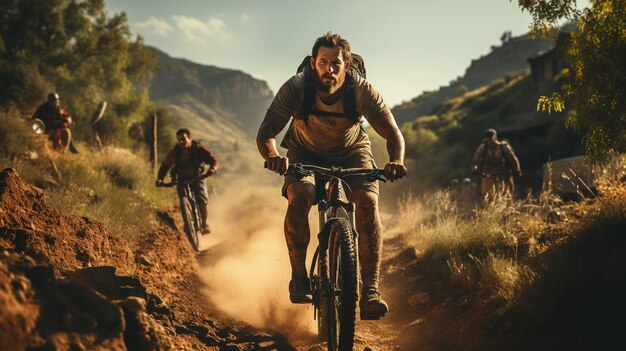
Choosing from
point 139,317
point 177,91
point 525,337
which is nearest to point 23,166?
point 139,317

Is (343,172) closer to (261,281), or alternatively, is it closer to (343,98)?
(343,98)

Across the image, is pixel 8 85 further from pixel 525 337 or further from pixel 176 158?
pixel 525 337

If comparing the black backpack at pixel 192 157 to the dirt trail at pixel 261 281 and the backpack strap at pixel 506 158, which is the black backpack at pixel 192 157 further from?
the backpack strap at pixel 506 158

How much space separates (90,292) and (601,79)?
5230mm

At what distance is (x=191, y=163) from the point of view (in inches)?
360

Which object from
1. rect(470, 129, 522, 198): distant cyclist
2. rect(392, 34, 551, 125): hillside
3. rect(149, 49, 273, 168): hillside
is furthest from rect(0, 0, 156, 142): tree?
rect(149, 49, 273, 168): hillside

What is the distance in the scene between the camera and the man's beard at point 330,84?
4.02 m

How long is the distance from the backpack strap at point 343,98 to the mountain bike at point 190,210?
525 centimetres

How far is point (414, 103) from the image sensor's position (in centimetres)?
9488

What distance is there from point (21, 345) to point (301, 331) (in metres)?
3.18

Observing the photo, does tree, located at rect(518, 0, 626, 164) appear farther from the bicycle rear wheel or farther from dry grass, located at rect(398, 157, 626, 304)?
the bicycle rear wheel

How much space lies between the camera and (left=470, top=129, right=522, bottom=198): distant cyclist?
11148 mm

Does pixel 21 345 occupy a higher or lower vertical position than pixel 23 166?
lower

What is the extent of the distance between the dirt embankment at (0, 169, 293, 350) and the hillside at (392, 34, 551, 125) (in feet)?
290
